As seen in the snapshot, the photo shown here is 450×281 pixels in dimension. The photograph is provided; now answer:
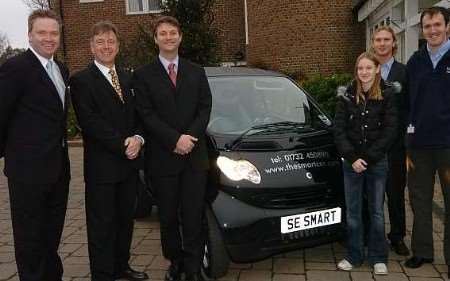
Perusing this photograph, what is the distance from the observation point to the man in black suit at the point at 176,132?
3.73 meters

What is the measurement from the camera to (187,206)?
383 cm

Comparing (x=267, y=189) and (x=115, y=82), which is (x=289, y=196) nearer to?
(x=267, y=189)

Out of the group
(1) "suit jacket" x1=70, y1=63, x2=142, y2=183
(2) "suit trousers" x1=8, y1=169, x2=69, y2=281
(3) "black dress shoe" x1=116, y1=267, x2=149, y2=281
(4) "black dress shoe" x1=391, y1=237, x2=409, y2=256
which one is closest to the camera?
(2) "suit trousers" x1=8, y1=169, x2=69, y2=281

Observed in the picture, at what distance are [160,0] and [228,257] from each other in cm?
1197

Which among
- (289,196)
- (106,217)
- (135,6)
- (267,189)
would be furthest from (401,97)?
(135,6)

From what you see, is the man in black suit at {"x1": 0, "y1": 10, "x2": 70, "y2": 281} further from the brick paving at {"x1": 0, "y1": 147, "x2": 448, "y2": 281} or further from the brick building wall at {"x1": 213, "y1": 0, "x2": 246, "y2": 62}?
the brick building wall at {"x1": 213, "y1": 0, "x2": 246, "y2": 62}

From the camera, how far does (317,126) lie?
4.59 meters

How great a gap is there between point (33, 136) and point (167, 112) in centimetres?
97

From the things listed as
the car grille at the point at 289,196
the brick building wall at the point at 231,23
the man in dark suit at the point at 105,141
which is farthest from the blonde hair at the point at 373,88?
the brick building wall at the point at 231,23

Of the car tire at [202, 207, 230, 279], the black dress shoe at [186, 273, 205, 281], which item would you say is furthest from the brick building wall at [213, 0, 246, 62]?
the black dress shoe at [186, 273, 205, 281]

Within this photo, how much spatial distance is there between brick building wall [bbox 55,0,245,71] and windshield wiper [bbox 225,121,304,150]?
45.3 feet

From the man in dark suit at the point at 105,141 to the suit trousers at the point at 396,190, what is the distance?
2.21 metres

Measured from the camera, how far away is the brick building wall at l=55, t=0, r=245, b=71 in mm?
18438

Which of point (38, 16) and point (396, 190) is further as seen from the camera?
point (396, 190)
